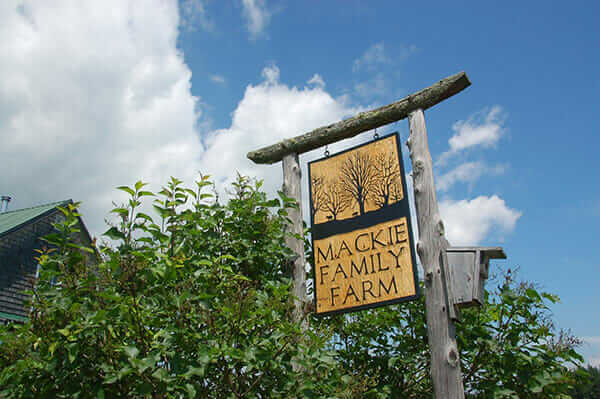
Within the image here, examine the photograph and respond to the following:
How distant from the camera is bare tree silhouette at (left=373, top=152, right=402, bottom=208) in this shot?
11.8 ft

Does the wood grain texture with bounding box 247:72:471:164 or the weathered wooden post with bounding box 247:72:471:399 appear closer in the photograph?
the weathered wooden post with bounding box 247:72:471:399

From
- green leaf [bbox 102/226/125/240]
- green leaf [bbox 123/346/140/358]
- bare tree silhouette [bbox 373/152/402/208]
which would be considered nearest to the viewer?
green leaf [bbox 123/346/140/358]

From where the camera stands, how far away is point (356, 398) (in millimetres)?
3023

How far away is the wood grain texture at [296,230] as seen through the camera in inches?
147

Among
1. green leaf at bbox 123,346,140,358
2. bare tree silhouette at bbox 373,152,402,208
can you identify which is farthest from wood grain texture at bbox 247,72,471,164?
green leaf at bbox 123,346,140,358

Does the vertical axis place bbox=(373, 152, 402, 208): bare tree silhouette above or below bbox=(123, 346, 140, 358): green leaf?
above

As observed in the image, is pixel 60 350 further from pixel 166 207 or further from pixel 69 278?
pixel 166 207

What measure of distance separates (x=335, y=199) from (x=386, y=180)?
18.7 inches

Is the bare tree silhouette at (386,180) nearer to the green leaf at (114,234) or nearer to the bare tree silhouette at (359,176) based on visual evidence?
the bare tree silhouette at (359,176)

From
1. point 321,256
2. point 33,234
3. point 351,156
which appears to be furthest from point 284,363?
point 33,234

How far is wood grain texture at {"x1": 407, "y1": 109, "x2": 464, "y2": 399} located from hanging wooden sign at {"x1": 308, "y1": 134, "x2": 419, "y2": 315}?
0.10 metres

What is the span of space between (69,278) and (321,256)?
2.02 m

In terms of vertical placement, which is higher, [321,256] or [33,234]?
[33,234]

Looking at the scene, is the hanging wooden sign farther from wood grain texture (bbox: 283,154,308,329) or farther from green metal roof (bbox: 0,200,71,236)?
green metal roof (bbox: 0,200,71,236)
